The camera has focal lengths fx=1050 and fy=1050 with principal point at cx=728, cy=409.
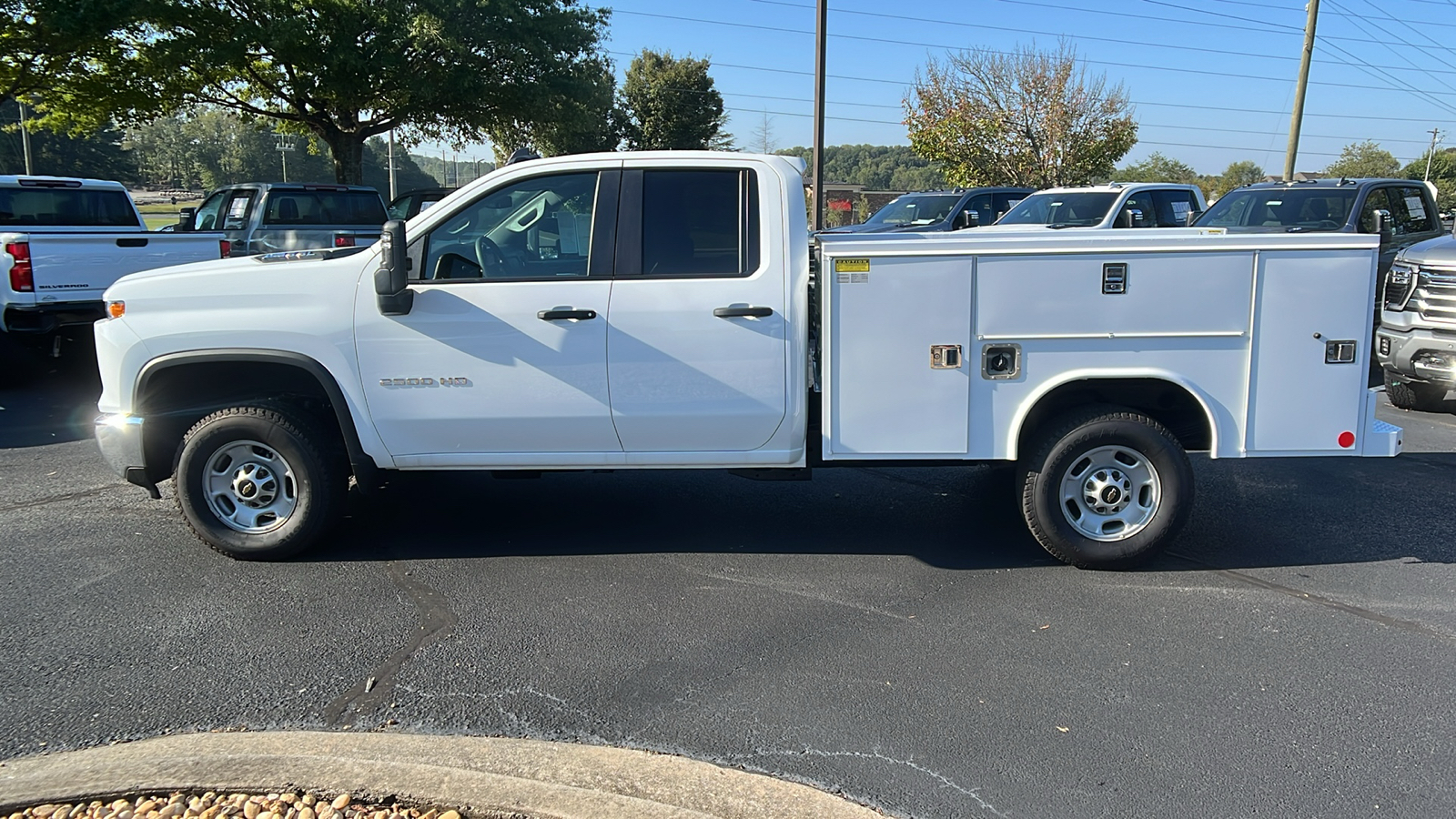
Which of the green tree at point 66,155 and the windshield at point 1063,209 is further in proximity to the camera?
the green tree at point 66,155

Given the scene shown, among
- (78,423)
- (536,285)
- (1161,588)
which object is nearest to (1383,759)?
(1161,588)

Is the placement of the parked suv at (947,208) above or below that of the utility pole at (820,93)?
below

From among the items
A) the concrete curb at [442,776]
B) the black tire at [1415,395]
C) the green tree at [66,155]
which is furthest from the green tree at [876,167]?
the concrete curb at [442,776]

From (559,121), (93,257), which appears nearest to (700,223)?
(93,257)

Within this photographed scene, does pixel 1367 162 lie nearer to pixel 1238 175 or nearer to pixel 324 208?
pixel 1238 175

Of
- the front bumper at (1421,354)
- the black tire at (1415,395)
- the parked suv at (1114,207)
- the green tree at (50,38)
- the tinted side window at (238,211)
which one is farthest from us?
the green tree at (50,38)

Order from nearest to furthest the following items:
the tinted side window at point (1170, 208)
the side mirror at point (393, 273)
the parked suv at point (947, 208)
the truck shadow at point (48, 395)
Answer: the side mirror at point (393, 273), the truck shadow at point (48, 395), the tinted side window at point (1170, 208), the parked suv at point (947, 208)

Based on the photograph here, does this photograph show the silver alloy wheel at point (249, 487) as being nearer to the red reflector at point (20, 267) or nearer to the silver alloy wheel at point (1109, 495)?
the silver alloy wheel at point (1109, 495)

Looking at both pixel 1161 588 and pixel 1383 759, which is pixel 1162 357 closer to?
pixel 1161 588

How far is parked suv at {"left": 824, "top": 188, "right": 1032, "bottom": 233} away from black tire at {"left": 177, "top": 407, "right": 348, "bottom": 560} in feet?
46.5

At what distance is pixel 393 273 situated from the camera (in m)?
4.82

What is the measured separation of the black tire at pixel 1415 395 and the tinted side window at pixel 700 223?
7.26m

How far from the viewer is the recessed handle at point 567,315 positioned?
16.2ft

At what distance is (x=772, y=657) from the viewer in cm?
425
